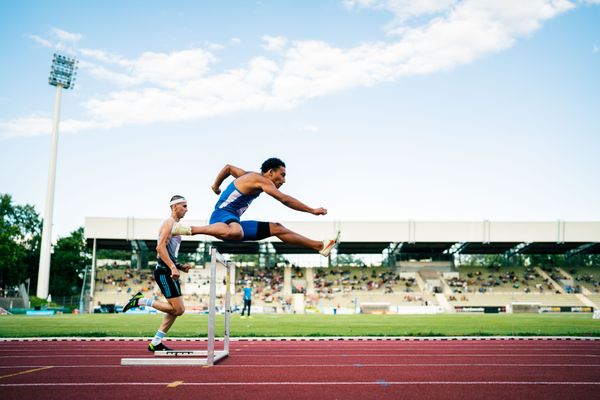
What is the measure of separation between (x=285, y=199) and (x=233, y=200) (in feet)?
2.34

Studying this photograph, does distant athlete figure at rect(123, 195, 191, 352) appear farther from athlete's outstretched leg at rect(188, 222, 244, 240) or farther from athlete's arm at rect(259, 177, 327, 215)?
athlete's arm at rect(259, 177, 327, 215)

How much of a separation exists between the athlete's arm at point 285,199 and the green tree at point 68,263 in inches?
2871

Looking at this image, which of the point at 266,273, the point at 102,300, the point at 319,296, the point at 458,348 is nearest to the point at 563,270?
the point at 319,296

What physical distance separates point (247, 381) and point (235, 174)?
97.9 inches

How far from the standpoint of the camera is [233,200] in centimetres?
638

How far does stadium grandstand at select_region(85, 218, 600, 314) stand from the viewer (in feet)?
147

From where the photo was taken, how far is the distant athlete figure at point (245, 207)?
6.16m

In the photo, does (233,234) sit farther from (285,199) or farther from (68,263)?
(68,263)

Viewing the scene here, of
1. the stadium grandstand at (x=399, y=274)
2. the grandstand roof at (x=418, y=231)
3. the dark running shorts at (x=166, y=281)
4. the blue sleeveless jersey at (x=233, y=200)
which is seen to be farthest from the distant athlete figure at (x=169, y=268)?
the grandstand roof at (x=418, y=231)

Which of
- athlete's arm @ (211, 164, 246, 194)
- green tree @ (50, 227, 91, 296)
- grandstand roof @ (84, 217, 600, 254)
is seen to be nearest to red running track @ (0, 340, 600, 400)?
athlete's arm @ (211, 164, 246, 194)

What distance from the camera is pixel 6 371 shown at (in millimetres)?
6008

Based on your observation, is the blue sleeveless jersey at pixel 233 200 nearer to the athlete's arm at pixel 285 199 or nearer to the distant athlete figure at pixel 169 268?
the athlete's arm at pixel 285 199

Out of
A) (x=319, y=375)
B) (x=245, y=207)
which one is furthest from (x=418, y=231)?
(x=319, y=375)

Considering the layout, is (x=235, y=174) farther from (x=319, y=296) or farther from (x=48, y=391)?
(x=319, y=296)
